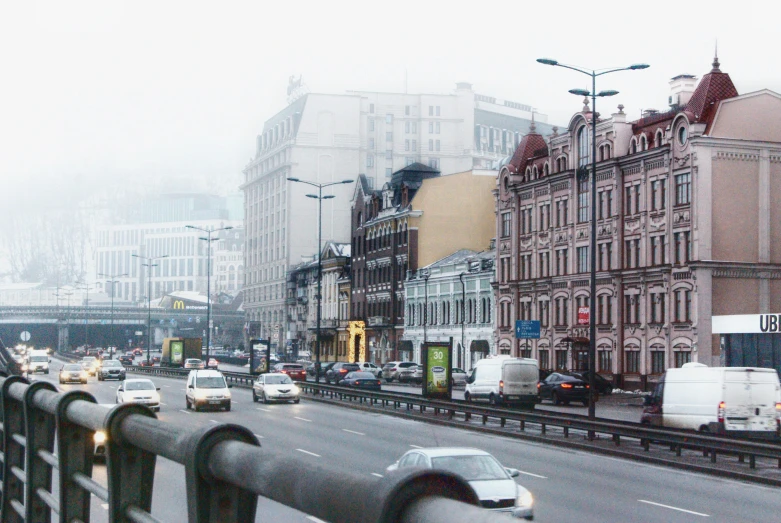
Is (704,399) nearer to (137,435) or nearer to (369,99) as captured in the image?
(137,435)

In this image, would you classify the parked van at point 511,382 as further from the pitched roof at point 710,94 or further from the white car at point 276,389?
the pitched roof at point 710,94

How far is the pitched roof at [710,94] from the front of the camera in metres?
68.6

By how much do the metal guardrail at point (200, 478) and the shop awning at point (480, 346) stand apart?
87001mm

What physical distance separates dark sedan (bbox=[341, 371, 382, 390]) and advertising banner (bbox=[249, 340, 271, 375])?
1501 centimetres

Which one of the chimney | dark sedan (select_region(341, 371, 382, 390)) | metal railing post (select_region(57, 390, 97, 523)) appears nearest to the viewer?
metal railing post (select_region(57, 390, 97, 523))

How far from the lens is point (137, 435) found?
3.72 metres

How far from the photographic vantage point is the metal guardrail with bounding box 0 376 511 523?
2365 mm

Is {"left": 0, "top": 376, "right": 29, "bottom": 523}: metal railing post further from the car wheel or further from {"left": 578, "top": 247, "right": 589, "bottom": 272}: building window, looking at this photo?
{"left": 578, "top": 247, "right": 589, "bottom": 272}: building window

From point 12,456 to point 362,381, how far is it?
62773 millimetres

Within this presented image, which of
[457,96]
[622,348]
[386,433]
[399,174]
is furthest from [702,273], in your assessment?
[457,96]

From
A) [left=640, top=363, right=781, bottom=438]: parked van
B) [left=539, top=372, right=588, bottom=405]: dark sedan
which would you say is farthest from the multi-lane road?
[left=539, top=372, right=588, bottom=405]: dark sedan

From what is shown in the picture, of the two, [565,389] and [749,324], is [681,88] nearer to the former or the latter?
[749,324]

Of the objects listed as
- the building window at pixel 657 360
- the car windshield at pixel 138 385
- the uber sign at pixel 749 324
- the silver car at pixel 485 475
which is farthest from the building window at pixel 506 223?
the silver car at pixel 485 475

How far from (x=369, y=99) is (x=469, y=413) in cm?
13383
